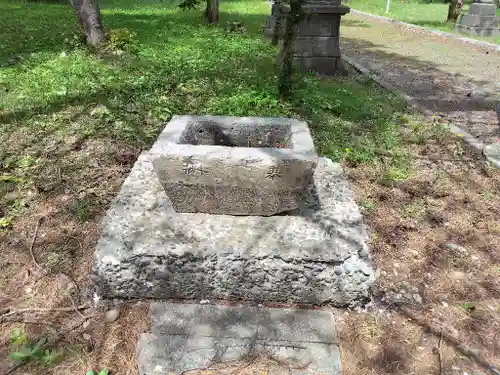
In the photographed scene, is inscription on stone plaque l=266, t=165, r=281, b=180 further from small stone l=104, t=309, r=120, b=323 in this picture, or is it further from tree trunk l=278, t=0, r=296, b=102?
tree trunk l=278, t=0, r=296, b=102

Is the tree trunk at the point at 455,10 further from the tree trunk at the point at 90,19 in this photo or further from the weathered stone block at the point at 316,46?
the tree trunk at the point at 90,19

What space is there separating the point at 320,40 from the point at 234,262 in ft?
18.6

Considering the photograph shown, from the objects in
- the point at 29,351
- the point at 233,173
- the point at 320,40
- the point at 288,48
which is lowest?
the point at 29,351

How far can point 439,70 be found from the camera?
27.3 ft

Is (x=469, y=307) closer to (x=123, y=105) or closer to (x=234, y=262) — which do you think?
(x=234, y=262)

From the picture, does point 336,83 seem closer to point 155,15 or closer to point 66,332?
point 66,332

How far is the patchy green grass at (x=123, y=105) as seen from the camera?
3.67 metres

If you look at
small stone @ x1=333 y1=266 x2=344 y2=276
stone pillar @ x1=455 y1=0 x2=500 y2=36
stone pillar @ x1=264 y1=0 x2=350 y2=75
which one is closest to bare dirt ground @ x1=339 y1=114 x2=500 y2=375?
small stone @ x1=333 y1=266 x2=344 y2=276

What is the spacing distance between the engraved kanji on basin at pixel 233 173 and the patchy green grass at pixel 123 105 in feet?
3.74

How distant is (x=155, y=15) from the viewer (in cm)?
1318

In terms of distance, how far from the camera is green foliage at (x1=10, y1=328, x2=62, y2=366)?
1981 mm

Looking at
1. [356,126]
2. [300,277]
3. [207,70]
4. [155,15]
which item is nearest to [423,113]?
[356,126]

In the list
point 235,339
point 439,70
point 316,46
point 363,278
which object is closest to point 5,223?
point 235,339

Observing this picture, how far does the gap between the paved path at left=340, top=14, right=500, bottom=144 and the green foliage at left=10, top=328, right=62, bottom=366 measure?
5069mm
